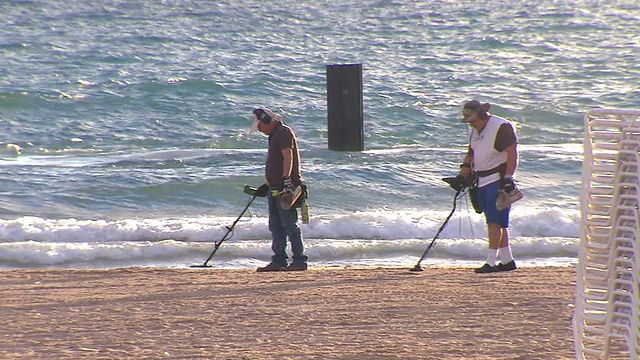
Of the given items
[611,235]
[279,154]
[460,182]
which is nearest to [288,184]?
[279,154]

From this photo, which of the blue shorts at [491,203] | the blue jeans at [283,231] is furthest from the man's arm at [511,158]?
the blue jeans at [283,231]

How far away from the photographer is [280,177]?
29.6 feet

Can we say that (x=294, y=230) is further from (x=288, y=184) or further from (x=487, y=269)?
(x=487, y=269)

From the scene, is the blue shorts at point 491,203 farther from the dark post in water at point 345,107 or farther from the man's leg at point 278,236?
the dark post in water at point 345,107

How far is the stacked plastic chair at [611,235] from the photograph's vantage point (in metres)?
3.80

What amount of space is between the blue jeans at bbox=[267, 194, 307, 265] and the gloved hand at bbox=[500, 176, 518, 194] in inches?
71.2

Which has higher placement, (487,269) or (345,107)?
(345,107)

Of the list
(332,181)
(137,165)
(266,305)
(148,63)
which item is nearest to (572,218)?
(332,181)

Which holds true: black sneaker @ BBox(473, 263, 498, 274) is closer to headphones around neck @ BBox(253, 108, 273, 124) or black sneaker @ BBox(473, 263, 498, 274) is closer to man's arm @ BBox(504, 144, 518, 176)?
man's arm @ BBox(504, 144, 518, 176)

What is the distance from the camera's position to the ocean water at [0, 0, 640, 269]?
11.4 metres

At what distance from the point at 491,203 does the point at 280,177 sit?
1.74 metres

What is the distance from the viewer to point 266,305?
7305 millimetres

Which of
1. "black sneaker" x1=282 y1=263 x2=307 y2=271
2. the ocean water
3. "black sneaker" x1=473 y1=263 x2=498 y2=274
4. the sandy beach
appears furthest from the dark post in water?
"black sneaker" x1=473 y1=263 x2=498 y2=274

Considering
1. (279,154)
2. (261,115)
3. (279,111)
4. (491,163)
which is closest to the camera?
(491,163)
